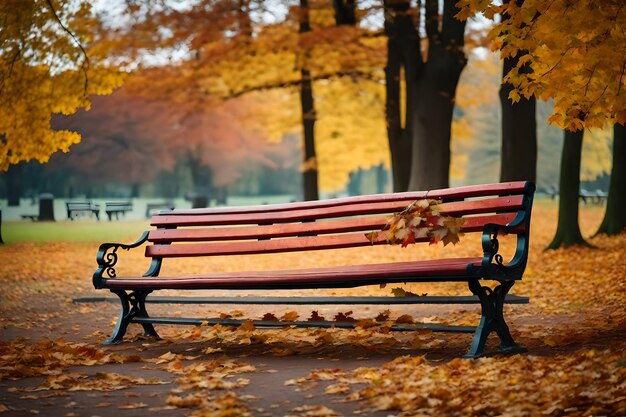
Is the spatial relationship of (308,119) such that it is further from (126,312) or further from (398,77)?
(126,312)

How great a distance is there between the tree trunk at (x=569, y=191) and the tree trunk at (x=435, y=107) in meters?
2.05

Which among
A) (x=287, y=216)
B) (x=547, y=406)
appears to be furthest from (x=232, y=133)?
(x=547, y=406)

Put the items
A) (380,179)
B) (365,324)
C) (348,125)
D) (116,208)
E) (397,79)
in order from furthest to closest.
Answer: (380,179), (116,208), (348,125), (397,79), (365,324)

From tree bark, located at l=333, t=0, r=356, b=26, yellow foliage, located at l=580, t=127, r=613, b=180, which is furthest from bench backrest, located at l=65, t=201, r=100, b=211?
yellow foliage, located at l=580, t=127, r=613, b=180

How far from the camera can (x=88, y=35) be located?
17109 millimetres

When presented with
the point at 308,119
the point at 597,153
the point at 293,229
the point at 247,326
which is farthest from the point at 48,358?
the point at 597,153

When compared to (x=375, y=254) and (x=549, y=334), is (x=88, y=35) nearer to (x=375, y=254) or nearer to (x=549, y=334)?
(x=375, y=254)

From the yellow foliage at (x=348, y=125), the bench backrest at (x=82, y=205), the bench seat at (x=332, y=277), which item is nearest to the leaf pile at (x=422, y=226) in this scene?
the bench seat at (x=332, y=277)

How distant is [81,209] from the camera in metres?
26.7

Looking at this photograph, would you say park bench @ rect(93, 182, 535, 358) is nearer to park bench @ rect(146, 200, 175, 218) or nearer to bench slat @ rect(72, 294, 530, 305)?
bench slat @ rect(72, 294, 530, 305)

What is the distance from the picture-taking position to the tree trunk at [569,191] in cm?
1469

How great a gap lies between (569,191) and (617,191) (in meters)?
2.30

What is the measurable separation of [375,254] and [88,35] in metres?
A: 6.63

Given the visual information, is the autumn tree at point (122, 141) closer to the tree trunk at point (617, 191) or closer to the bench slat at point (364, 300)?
the tree trunk at point (617, 191)
